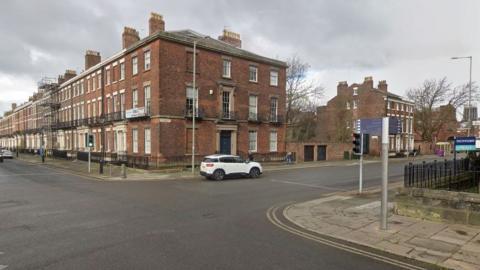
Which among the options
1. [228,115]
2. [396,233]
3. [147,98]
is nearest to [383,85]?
[228,115]

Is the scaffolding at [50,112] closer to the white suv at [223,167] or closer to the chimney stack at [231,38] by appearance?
the chimney stack at [231,38]

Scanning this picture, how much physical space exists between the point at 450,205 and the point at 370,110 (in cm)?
4877

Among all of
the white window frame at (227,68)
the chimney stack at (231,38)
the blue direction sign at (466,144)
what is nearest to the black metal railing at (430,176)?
the blue direction sign at (466,144)

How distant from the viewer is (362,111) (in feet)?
179

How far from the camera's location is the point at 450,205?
8445 millimetres

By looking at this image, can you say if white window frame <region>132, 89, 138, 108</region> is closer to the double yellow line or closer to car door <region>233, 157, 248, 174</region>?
car door <region>233, 157, 248, 174</region>

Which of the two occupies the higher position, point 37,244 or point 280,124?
point 280,124

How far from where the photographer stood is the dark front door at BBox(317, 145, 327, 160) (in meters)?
40.3

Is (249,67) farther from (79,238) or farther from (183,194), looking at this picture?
(79,238)

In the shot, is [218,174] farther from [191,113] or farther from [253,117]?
[253,117]

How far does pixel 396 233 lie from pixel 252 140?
2482 centimetres

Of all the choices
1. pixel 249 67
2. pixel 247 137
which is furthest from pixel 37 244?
pixel 249 67

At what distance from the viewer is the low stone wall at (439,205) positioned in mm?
8062

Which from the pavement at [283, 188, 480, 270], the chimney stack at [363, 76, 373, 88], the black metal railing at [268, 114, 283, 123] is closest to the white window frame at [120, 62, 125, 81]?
the black metal railing at [268, 114, 283, 123]
